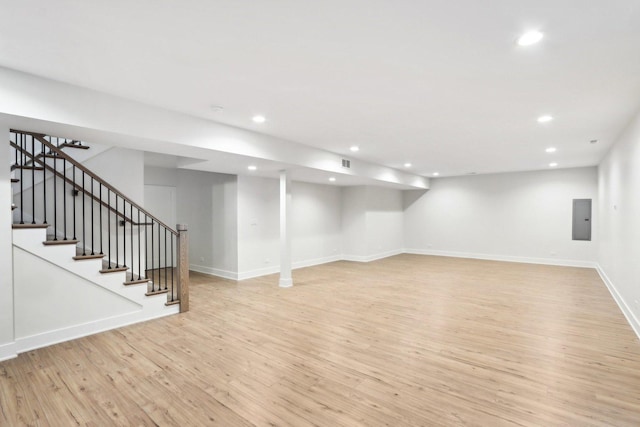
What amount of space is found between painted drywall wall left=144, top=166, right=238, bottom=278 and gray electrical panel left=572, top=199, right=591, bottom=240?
9.06 metres

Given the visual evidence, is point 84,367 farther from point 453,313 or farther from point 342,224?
point 342,224

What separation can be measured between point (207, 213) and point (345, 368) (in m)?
5.61

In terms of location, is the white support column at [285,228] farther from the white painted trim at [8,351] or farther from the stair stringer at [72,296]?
the white painted trim at [8,351]

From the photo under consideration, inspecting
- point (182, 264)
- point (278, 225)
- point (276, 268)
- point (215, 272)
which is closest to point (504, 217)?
point (278, 225)

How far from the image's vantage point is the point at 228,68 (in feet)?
9.00

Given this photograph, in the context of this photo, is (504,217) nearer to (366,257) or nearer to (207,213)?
(366,257)

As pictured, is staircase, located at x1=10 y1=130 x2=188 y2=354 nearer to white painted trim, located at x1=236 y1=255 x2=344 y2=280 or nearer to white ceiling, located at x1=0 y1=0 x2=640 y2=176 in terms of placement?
white ceiling, located at x1=0 y1=0 x2=640 y2=176

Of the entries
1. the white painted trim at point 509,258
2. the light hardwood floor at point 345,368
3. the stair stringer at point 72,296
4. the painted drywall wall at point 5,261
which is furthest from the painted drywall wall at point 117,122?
the white painted trim at point 509,258

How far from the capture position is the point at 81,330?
377 centimetres

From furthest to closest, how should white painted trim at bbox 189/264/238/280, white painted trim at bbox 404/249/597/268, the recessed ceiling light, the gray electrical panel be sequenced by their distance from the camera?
white painted trim at bbox 404/249/597/268, the gray electrical panel, white painted trim at bbox 189/264/238/280, the recessed ceiling light

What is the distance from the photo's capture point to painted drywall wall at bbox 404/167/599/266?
28.7 ft

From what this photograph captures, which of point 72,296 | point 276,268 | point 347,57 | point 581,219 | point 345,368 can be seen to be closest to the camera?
point 347,57

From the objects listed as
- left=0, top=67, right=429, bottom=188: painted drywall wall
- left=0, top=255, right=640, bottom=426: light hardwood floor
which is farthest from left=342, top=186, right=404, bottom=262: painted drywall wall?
left=0, top=67, right=429, bottom=188: painted drywall wall

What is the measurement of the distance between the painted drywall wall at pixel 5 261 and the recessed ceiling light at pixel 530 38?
184 inches
